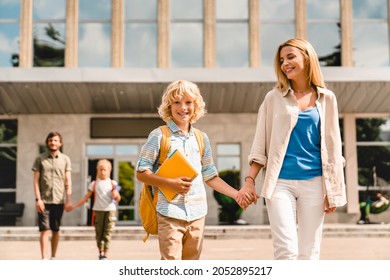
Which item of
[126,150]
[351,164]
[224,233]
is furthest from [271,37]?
[224,233]

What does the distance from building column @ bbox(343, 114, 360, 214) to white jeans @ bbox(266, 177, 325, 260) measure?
17156mm

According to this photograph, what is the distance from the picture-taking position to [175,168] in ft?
11.2

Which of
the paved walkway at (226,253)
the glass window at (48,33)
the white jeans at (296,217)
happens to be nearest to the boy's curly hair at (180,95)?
the white jeans at (296,217)

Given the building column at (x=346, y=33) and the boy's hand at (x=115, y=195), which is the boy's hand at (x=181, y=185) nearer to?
the boy's hand at (x=115, y=195)

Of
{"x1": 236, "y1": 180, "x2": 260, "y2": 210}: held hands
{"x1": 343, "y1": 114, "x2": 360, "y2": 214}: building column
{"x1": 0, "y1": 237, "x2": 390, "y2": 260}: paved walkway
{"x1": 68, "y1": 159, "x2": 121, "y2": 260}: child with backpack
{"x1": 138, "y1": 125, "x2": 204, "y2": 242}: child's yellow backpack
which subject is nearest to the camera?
{"x1": 138, "y1": 125, "x2": 204, "y2": 242}: child's yellow backpack

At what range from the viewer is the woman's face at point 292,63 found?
142 inches

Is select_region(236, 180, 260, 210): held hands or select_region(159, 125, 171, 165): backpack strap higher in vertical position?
select_region(159, 125, 171, 165): backpack strap

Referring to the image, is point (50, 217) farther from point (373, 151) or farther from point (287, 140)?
point (373, 151)

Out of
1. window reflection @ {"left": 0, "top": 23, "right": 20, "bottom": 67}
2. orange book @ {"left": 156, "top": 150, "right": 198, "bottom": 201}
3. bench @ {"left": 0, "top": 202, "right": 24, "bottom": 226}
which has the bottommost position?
bench @ {"left": 0, "top": 202, "right": 24, "bottom": 226}

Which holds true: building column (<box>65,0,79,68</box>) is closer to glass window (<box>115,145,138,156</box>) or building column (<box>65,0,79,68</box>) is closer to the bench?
glass window (<box>115,145,138,156</box>)

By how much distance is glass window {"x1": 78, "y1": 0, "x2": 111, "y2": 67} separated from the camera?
20.1 m

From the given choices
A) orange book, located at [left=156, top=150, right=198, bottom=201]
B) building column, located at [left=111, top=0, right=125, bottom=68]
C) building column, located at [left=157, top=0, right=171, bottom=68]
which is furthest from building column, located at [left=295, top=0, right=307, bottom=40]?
orange book, located at [left=156, top=150, right=198, bottom=201]

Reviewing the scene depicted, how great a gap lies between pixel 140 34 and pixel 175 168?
17276 millimetres
